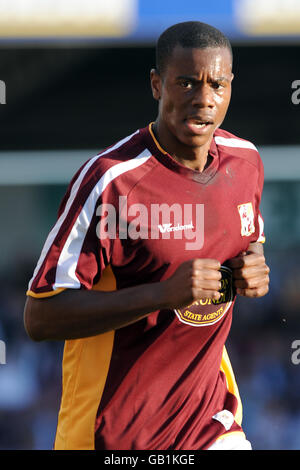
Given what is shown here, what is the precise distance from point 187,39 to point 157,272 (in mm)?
805

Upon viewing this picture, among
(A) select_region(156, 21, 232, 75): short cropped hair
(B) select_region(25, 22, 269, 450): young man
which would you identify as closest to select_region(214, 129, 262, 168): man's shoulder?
(B) select_region(25, 22, 269, 450): young man

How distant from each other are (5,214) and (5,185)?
514mm

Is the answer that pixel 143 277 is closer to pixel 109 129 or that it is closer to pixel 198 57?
pixel 198 57

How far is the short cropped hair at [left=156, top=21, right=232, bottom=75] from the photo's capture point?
106 inches

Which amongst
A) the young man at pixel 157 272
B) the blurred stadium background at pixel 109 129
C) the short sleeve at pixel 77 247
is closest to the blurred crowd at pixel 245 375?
the blurred stadium background at pixel 109 129

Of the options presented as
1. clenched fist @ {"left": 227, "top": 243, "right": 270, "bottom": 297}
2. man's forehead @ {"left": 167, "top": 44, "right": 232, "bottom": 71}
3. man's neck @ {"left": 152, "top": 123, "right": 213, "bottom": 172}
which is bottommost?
clenched fist @ {"left": 227, "top": 243, "right": 270, "bottom": 297}

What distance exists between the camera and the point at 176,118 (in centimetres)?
275

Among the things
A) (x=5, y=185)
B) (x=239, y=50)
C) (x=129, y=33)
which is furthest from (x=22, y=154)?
(x=239, y=50)

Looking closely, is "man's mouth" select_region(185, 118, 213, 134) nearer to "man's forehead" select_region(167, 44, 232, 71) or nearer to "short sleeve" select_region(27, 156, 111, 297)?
"man's forehead" select_region(167, 44, 232, 71)

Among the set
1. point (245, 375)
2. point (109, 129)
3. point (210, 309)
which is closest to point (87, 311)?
point (210, 309)

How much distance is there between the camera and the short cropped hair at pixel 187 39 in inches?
106

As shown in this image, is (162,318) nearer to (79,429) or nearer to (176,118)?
(79,429)

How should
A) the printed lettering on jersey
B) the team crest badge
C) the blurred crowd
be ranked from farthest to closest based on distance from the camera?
the blurred crowd → the team crest badge → the printed lettering on jersey

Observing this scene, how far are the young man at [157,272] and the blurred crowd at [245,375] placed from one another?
4.52m
